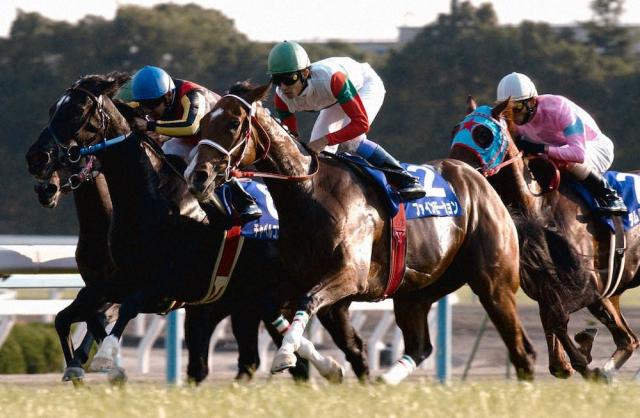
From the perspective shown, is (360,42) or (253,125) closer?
(253,125)

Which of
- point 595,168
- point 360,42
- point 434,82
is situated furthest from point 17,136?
point 595,168

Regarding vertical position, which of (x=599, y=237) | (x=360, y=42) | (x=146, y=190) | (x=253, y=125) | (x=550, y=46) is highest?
(x=253, y=125)

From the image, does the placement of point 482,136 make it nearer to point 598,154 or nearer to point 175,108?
point 598,154

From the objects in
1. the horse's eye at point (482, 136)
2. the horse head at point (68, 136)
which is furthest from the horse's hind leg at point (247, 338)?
the horse's eye at point (482, 136)

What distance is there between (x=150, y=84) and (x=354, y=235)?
1.44 m

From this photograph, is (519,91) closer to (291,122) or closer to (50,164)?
(291,122)

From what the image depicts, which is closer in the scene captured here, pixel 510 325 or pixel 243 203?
pixel 510 325

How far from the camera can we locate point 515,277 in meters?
6.77

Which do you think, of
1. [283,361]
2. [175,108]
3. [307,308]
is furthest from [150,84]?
[283,361]

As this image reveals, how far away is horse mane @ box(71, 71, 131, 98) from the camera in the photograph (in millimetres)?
6941

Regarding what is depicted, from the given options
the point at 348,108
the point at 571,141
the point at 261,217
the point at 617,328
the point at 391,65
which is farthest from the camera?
the point at 391,65

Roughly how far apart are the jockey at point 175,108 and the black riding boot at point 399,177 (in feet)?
2.29

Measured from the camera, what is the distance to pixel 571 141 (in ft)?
24.7

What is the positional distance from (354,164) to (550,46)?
88.7ft
